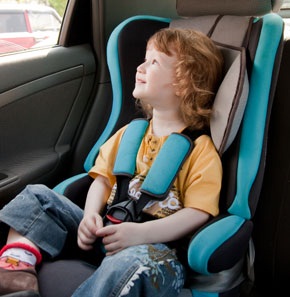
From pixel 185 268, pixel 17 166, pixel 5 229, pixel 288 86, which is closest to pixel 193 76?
pixel 288 86

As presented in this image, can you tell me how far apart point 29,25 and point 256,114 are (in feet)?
3.68

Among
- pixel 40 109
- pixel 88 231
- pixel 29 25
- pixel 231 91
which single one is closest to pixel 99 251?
pixel 88 231

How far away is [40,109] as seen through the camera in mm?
1777

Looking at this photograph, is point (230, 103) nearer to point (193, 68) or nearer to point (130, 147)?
point (193, 68)

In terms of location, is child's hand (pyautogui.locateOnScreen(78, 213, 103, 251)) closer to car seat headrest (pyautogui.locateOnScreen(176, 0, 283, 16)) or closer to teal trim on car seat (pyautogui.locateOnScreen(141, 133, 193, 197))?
teal trim on car seat (pyautogui.locateOnScreen(141, 133, 193, 197))

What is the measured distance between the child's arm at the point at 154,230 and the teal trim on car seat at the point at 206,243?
0.23 ft

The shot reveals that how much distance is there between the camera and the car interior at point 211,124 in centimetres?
120

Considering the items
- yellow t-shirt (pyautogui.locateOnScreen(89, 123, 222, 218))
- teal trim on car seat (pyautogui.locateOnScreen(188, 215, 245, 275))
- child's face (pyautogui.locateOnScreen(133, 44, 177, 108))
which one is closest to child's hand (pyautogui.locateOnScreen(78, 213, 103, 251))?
yellow t-shirt (pyautogui.locateOnScreen(89, 123, 222, 218))

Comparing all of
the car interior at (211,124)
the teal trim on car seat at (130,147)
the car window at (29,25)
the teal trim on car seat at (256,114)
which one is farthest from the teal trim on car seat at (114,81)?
the teal trim on car seat at (256,114)

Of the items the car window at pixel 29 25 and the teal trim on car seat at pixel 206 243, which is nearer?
the teal trim on car seat at pixel 206 243

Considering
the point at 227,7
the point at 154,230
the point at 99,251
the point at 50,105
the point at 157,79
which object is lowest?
the point at 99,251

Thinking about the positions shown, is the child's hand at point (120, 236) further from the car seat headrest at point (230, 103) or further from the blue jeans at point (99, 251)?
the car seat headrest at point (230, 103)

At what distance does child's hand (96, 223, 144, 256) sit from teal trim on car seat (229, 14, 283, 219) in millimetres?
281

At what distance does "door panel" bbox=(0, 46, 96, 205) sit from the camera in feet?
5.39
